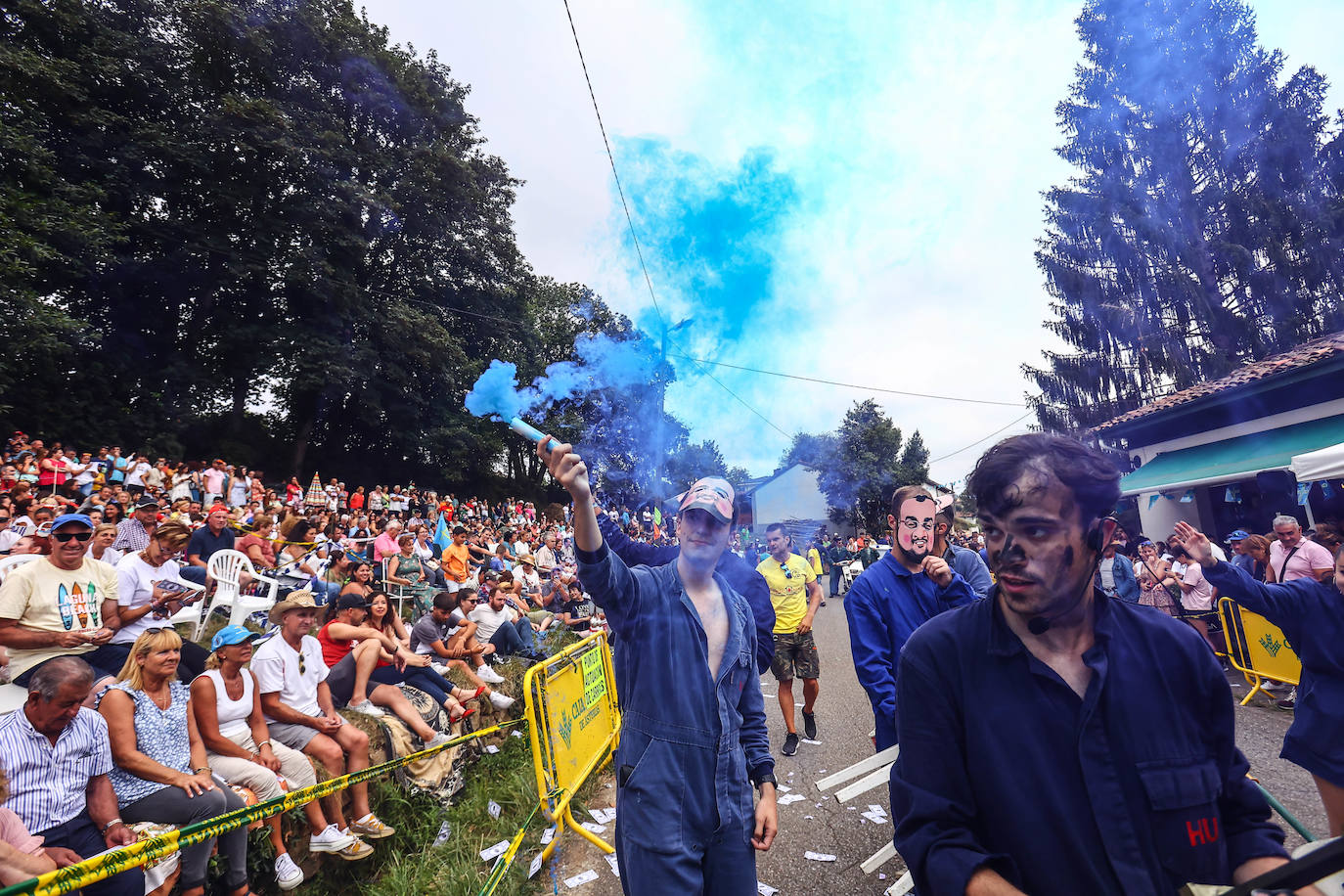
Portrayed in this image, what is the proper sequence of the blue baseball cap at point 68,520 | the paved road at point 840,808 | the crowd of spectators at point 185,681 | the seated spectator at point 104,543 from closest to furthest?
the crowd of spectators at point 185,681 → the paved road at point 840,808 → the blue baseball cap at point 68,520 → the seated spectator at point 104,543

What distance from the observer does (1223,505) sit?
603 inches

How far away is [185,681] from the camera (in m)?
5.43

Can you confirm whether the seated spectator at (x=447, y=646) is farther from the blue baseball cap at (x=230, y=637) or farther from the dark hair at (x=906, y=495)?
the dark hair at (x=906, y=495)

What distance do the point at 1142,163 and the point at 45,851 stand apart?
3041 cm

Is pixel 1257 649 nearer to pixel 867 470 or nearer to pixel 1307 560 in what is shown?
pixel 1307 560

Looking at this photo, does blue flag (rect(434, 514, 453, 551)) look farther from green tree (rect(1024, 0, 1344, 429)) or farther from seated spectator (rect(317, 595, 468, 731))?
green tree (rect(1024, 0, 1344, 429))

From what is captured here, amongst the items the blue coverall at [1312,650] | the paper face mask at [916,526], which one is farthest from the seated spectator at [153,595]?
the blue coverall at [1312,650]

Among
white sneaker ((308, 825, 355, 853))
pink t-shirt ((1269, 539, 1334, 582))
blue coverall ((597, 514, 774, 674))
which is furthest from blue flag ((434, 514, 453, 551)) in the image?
pink t-shirt ((1269, 539, 1334, 582))

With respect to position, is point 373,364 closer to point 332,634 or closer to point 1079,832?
point 332,634

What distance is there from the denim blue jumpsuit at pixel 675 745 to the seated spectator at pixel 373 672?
13.2 ft

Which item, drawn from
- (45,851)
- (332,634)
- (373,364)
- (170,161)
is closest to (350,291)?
(373,364)

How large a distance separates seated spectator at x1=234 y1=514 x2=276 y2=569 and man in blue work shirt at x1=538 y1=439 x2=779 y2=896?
9449mm

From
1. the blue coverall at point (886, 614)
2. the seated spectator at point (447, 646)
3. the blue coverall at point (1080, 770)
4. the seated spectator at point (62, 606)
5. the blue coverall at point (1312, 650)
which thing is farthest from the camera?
the seated spectator at point (447, 646)

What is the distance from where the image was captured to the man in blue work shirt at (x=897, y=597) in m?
3.38
